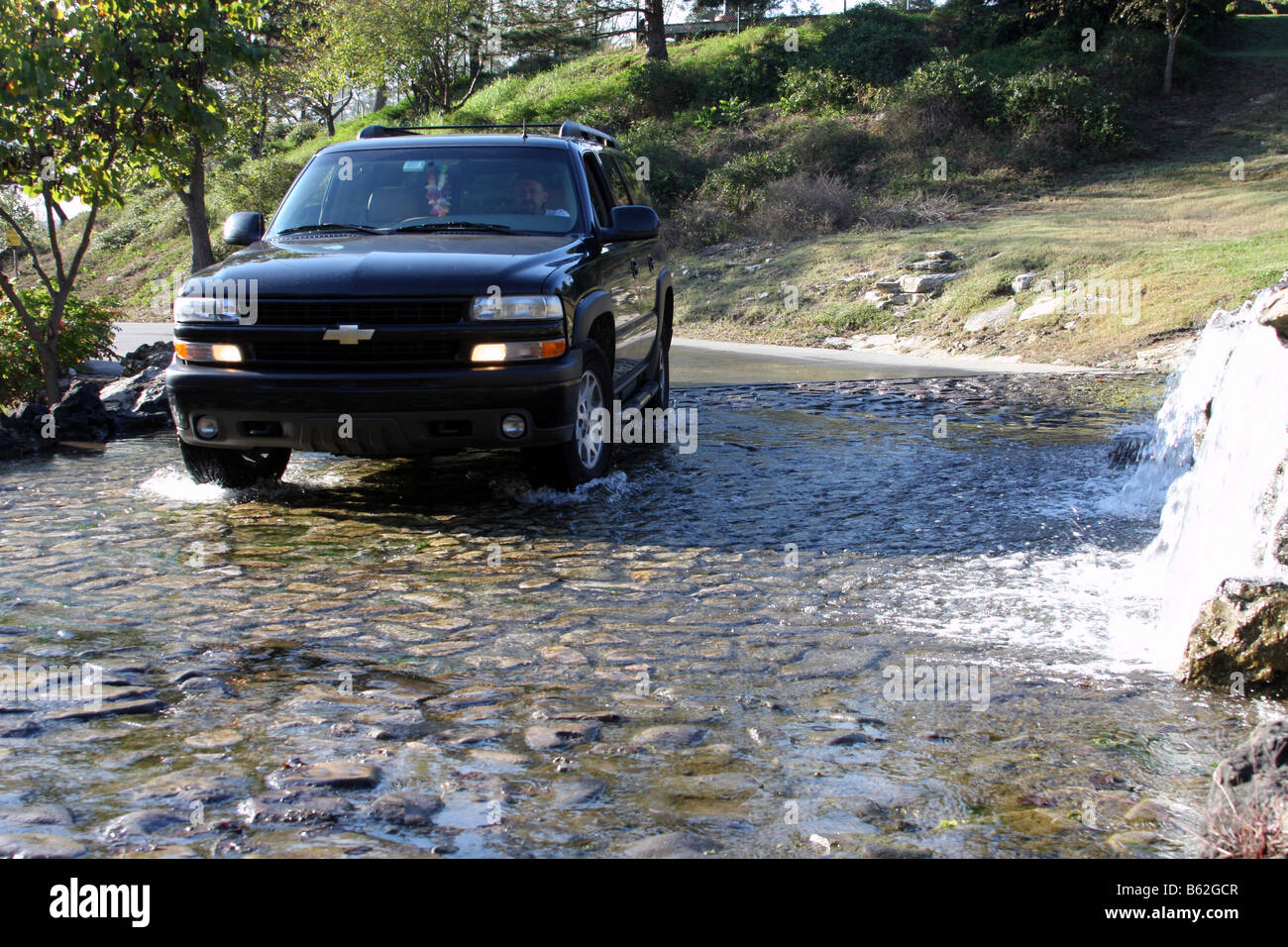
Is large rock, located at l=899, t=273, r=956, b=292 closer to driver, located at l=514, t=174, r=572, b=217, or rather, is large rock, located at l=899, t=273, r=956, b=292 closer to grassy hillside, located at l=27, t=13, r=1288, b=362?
grassy hillside, located at l=27, t=13, r=1288, b=362

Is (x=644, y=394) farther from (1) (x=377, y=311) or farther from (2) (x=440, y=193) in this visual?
(1) (x=377, y=311)

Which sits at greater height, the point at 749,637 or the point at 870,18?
the point at 870,18

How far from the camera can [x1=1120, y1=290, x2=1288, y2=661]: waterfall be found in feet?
14.8

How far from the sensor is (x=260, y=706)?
12.6 feet

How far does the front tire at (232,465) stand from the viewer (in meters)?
6.89

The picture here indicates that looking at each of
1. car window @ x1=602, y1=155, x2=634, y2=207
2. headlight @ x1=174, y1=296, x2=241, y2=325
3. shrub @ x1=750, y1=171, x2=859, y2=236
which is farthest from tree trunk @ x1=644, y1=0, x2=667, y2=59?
headlight @ x1=174, y1=296, x2=241, y2=325

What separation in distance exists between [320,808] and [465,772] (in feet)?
1.41

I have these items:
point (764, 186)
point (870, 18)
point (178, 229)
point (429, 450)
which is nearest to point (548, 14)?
point (870, 18)

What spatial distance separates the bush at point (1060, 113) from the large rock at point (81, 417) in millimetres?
21142

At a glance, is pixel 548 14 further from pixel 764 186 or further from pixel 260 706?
pixel 260 706

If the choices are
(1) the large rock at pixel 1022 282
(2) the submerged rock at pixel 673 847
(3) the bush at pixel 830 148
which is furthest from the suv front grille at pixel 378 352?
(3) the bush at pixel 830 148

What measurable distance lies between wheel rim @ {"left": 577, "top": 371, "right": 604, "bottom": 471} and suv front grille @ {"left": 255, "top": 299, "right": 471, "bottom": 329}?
0.82 metres

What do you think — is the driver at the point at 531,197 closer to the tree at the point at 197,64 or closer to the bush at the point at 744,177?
the tree at the point at 197,64

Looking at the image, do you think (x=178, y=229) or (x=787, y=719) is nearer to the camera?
(x=787, y=719)
